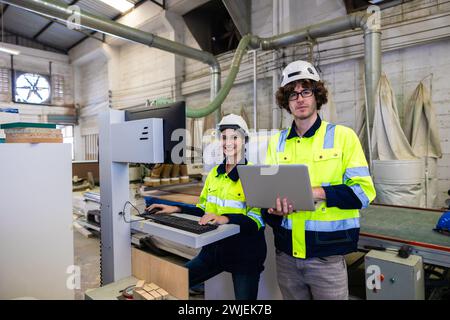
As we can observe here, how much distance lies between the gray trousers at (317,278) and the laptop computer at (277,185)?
0.83ft

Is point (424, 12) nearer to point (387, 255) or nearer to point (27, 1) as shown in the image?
point (387, 255)

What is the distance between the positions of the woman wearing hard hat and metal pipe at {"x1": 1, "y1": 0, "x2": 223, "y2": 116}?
7.56ft

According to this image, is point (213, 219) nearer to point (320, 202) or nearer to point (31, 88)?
point (320, 202)

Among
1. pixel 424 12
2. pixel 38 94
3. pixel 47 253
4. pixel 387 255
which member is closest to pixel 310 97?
pixel 387 255

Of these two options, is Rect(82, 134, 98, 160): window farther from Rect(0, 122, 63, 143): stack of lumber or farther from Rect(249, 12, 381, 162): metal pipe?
Rect(249, 12, 381, 162): metal pipe

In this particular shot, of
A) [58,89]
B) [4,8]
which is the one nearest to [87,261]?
[4,8]

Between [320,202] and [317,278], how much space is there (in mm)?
301

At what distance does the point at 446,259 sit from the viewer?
1.54m

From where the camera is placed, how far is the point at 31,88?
9.05m

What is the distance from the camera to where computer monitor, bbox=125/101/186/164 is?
47.5 inches

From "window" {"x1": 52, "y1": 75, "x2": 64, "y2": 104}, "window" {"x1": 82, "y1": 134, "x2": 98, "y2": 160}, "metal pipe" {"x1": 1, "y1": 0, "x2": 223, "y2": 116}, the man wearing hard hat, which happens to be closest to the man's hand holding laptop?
the man wearing hard hat

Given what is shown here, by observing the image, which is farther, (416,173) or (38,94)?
(38,94)
